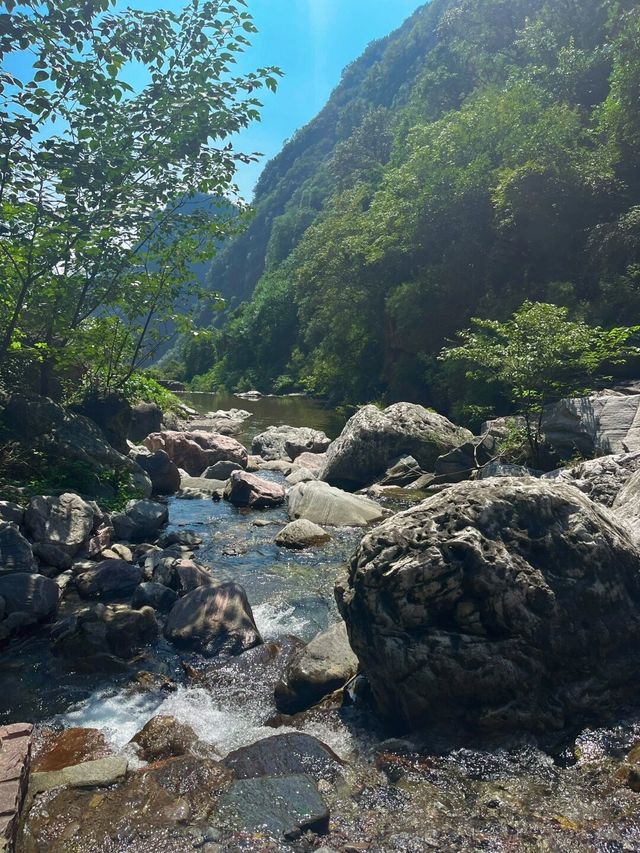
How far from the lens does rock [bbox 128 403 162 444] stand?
17.0 m

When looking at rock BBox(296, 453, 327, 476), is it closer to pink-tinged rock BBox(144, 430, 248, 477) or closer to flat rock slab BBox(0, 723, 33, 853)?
pink-tinged rock BBox(144, 430, 248, 477)

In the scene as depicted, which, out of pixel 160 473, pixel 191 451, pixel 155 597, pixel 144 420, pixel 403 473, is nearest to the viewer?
pixel 155 597

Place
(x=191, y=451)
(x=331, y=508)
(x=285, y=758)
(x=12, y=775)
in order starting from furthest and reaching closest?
(x=191, y=451) < (x=331, y=508) < (x=285, y=758) < (x=12, y=775)

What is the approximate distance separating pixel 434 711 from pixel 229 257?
160945mm

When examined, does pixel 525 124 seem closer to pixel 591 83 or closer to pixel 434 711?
pixel 591 83

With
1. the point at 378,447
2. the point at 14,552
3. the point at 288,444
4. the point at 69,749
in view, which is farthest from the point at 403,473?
the point at 69,749

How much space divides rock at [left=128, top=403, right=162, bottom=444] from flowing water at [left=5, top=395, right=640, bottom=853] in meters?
9.70

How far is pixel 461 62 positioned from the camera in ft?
189

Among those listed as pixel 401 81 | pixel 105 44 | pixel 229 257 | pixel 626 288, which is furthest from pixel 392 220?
pixel 229 257

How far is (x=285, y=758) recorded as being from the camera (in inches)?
184

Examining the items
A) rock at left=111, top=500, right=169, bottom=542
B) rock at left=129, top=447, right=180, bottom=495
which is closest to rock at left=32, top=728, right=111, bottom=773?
rock at left=111, top=500, right=169, bottom=542

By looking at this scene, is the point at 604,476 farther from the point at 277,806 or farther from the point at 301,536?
the point at 277,806

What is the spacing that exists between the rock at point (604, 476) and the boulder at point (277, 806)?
5.94 meters

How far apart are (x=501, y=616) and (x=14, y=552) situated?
6.26 m
